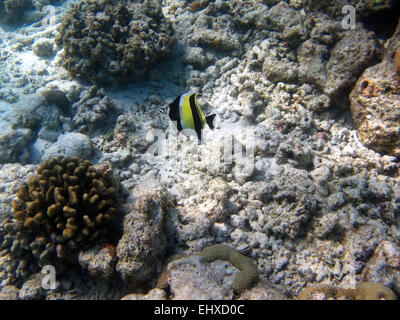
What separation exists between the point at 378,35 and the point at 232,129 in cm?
319

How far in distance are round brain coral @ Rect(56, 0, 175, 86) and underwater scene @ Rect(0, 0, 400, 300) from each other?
3 cm

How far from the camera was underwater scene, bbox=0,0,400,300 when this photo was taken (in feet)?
9.12

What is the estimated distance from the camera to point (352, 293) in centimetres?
266

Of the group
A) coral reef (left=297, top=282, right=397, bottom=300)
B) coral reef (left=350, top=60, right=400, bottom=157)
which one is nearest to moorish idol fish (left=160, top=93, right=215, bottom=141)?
coral reef (left=297, top=282, right=397, bottom=300)

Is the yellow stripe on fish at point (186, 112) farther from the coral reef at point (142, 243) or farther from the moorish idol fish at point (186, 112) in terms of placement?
the coral reef at point (142, 243)

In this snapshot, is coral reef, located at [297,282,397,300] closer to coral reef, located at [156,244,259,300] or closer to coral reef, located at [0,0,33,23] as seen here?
coral reef, located at [156,244,259,300]

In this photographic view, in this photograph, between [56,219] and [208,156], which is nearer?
[56,219]

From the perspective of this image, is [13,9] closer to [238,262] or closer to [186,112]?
[186,112]

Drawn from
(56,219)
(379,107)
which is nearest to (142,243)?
(56,219)

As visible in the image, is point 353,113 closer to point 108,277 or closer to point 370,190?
point 370,190

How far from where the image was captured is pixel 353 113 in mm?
4074

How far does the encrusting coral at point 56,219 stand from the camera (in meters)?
2.76

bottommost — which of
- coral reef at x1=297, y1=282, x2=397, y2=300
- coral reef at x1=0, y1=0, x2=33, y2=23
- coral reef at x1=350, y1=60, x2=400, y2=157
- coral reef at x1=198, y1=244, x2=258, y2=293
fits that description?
coral reef at x1=297, y1=282, x2=397, y2=300

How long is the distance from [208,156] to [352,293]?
2689mm
